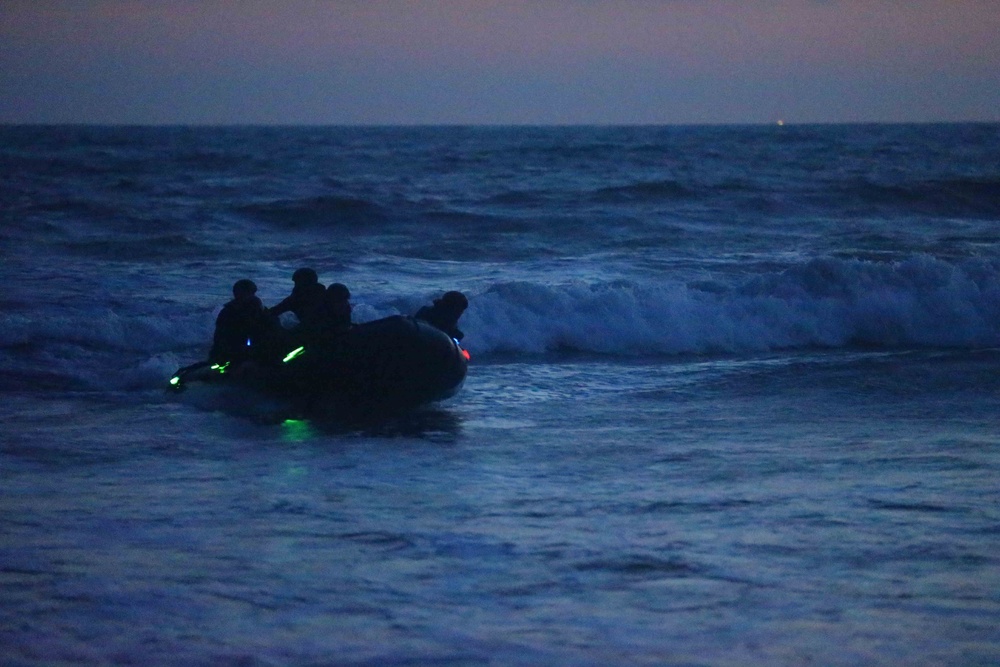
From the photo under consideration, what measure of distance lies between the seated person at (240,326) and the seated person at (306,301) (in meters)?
0.16

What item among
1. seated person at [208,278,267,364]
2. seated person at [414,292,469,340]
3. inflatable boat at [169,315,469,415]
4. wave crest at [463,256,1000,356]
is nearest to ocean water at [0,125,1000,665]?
wave crest at [463,256,1000,356]

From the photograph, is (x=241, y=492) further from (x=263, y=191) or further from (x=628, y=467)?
(x=263, y=191)

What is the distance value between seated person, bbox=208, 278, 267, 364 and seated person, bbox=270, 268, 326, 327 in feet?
0.53

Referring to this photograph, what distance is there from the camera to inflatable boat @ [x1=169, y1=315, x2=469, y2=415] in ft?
33.0

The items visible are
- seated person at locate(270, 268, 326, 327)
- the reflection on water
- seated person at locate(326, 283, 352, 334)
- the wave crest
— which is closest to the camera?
the reflection on water

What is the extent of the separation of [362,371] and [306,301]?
103cm

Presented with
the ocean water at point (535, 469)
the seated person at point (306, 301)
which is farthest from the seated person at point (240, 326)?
the ocean water at point (535, 469)

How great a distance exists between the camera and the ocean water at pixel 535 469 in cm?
520

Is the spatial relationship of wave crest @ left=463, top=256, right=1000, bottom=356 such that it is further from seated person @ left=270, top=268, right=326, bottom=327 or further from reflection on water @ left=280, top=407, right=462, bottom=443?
reflection on water @ left=280, top=407, right=462, bottom=443

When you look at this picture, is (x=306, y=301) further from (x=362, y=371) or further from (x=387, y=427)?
(x=387, y=427)

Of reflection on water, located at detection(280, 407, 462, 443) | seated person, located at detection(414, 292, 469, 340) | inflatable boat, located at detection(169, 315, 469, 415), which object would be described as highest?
seated person, located at detection(414, 292, 469, 340)

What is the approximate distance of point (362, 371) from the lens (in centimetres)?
1004

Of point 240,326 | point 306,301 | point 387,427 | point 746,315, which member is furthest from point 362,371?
point 746,315

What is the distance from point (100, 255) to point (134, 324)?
6.86m
